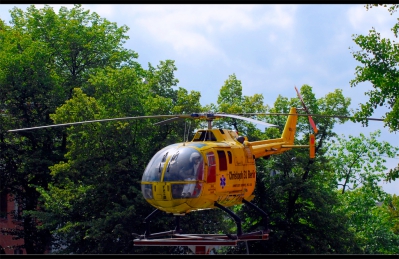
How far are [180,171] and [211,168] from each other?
3.74 feet

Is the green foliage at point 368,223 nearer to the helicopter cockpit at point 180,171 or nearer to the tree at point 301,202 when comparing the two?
the tree at point 301,202

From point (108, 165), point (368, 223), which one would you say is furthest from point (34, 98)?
point (368, 223)

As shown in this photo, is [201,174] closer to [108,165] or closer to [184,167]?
[184,167]

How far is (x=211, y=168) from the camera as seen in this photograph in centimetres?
A: 2333

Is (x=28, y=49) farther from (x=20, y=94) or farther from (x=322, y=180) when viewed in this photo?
(x=322, y=180)

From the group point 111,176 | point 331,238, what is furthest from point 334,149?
point 111,176

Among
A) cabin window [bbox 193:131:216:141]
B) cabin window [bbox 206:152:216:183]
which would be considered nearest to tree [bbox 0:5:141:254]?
cabin window [bbox 193:131:216:141]

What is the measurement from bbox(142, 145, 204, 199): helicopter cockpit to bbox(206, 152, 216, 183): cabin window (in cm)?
33

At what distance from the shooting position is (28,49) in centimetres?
4512

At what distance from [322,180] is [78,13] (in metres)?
23.2

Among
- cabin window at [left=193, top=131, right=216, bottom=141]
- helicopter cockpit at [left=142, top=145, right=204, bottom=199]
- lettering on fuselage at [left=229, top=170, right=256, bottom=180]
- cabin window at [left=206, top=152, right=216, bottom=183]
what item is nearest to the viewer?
helicopter cockpit at [left=142, top=145, right=204, bottom=199]

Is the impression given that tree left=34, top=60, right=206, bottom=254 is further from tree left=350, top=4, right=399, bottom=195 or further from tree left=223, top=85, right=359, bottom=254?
tree left=350, top=4, right=399, bottom=195

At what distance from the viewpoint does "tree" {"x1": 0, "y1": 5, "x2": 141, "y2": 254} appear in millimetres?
44562

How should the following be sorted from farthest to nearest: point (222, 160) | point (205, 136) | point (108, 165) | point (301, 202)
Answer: point (301, 202) < point (108, 165) < point (205, 136) < point (222, 160)
